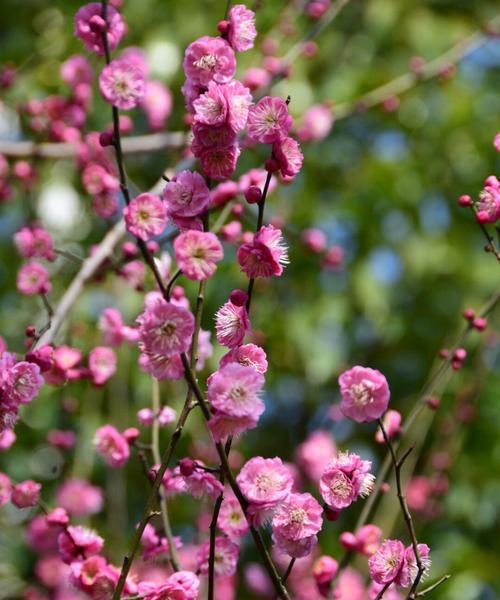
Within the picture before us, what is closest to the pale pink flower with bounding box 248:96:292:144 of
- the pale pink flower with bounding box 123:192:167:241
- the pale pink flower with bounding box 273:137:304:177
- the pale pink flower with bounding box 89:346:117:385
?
the pale pink flower with bounding box 273:137:304:177

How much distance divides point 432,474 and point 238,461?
1.78ft

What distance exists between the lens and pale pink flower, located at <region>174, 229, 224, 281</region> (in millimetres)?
812

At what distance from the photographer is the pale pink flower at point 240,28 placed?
0.99 meters

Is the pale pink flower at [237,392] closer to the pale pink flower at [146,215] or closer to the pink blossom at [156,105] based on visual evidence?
the pale pink flower at [146,215]

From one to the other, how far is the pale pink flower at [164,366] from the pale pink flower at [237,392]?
0.24 ft

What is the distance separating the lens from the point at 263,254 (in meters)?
0.88

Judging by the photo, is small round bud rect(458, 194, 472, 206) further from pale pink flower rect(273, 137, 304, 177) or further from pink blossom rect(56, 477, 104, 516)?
pink blossom rect(56, 477, 104, 516)

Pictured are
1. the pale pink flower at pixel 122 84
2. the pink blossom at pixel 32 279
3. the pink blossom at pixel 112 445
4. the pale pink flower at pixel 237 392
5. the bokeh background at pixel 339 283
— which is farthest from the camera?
the bokeh background at pixel 339 283

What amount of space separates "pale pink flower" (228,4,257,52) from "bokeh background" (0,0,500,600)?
121cm

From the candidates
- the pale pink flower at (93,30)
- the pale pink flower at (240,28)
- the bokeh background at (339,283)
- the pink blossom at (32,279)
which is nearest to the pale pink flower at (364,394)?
the pale pink flower at (240,28)

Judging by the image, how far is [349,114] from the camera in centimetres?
208

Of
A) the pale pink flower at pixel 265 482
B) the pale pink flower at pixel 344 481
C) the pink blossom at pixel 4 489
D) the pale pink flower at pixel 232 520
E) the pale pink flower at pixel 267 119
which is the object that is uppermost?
the pale pink flower at pixel 267 119

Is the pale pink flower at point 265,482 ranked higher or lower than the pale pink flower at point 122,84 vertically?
lower

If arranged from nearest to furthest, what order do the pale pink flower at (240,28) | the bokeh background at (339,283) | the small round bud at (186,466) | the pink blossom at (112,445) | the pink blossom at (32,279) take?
A: the small round bud at (186,466) → the pale pink flower at (240,28) → the pink blossom at (112,445) → the pink blossom at (32,279) → the bokeh background at (339,283)
